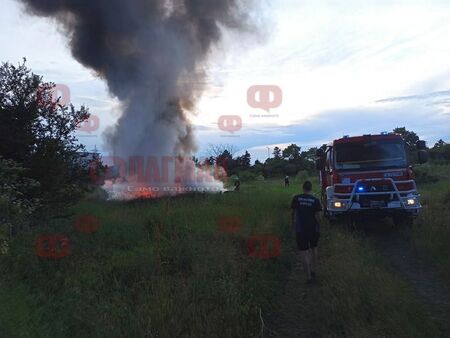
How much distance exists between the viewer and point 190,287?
20.8ft

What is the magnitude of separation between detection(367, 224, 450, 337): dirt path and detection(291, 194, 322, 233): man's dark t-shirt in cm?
177

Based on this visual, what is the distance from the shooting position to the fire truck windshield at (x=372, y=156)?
11.2 metres

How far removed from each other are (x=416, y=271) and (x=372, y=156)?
4286mm

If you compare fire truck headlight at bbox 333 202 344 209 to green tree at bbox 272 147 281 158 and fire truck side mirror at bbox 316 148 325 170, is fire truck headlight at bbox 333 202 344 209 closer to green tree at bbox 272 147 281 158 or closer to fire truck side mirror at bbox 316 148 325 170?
fire truck side mirror at bbox 316 148 325 170

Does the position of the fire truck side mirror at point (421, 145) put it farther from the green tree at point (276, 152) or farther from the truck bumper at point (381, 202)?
the green tree at point (276, 152)

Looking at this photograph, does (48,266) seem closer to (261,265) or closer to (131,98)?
(261,265)

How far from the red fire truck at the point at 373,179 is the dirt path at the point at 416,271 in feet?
2.04

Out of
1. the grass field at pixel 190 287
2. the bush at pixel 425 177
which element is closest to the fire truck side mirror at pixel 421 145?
the grass field at pixel 190 287

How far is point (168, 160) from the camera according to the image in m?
28.1

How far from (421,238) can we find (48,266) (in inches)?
304

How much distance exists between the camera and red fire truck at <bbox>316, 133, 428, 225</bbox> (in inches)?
425

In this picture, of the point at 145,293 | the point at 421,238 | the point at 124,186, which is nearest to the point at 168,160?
the point at 124,186

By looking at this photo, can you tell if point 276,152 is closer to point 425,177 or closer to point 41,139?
point 425,177

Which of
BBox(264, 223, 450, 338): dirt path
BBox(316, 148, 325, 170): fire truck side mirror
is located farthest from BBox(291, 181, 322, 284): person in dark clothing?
BBox(316, 148, 325, 170): fire truck side mirror
